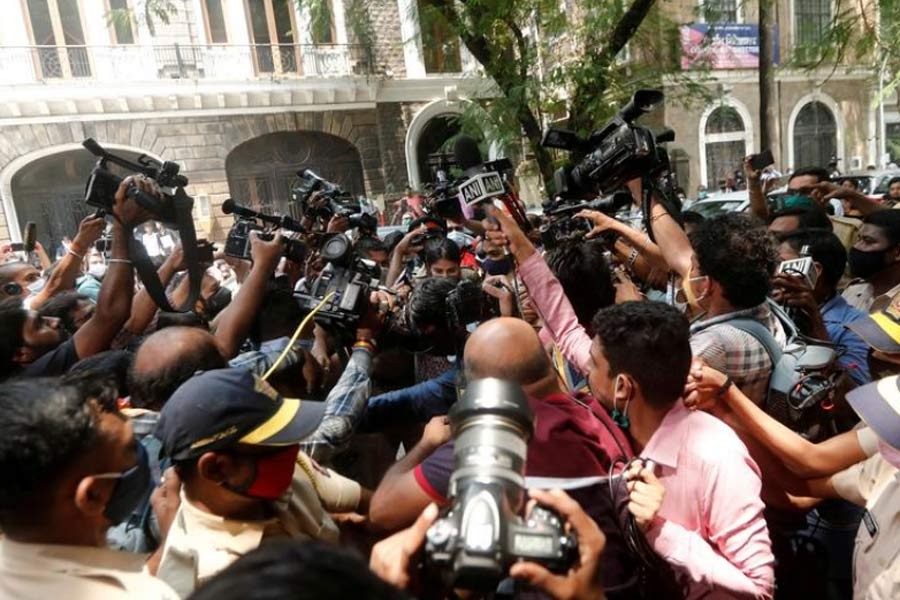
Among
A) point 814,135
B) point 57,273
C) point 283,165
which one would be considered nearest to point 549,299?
point 57,273

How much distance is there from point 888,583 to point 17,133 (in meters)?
15.6

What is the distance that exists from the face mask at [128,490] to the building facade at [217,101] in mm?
11110

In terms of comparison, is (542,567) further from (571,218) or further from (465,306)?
(571,218)

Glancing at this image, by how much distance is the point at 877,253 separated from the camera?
2.94 meters

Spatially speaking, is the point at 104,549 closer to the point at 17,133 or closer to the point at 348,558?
the point at 348,558

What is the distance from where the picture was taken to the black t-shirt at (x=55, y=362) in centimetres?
231

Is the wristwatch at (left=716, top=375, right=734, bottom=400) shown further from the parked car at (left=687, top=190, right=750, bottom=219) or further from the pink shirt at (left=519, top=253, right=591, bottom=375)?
the parked car at (left=687, top=190, right=750, bottom=219)

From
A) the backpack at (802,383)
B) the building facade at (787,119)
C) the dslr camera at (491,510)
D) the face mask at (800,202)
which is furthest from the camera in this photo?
the building facade at (787,119)

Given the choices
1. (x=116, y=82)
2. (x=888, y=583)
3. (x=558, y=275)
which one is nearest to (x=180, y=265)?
(x=558, y=275)

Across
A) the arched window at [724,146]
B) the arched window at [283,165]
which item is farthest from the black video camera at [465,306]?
the arched window at [724,146]

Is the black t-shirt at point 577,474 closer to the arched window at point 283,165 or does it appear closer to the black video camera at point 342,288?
the black video camera at point 342,288

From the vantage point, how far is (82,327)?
2496 millimetres

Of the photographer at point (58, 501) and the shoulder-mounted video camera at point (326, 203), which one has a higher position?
the shoulder-mounted video camera at point (326, 203)

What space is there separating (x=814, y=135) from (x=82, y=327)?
2348 centimetres
